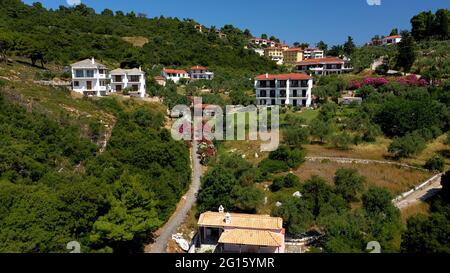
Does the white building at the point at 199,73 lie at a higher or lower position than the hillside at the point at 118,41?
lower

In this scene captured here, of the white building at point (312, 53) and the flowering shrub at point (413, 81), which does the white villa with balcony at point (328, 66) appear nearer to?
the flowering shrub at point (413, 81)

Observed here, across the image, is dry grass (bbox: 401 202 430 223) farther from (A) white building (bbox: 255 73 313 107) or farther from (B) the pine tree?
(B) the pine tree

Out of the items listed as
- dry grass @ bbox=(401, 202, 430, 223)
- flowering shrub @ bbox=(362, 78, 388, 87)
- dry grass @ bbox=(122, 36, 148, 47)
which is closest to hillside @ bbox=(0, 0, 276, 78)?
dry grass @ bbox=(122, 36, 148, 47)

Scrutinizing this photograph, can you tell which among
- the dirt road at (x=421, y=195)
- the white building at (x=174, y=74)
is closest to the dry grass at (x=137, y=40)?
the white building at (x=174, y=74)

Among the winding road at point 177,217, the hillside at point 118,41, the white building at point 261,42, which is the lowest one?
the winding road at point 177,217

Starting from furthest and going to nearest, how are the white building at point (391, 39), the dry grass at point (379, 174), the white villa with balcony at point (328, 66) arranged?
the white building at point (391, 39), the white villa with balcony at point (328, 66), the dry grass at point (379, 174)

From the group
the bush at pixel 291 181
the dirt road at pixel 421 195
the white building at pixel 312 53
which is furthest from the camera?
the white building at pixel 312 53

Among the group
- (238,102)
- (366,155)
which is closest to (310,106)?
(238,102)
